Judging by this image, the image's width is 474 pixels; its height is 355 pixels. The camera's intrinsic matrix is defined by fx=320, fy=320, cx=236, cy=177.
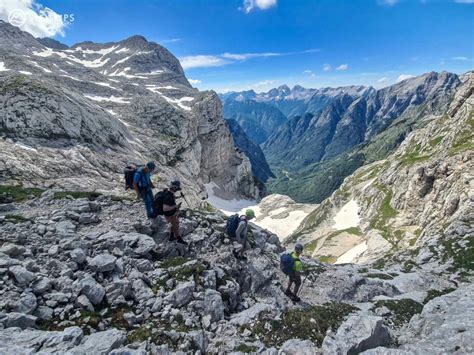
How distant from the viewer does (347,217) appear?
117875mm

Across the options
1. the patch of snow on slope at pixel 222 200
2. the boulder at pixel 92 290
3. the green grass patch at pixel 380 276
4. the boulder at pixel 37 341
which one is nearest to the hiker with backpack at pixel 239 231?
the boulder at pixel 92 290

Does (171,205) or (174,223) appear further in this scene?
(174,223)

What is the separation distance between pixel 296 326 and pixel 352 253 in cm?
7338

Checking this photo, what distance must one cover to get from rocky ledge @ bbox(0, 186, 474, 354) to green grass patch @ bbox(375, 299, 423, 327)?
89mm

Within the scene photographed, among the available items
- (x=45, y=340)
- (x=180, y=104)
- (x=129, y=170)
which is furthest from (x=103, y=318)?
(x=180, y=104)

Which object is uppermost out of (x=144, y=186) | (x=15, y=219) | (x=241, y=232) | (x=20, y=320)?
(x=144, y=186)

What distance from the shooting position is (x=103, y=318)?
1292 centimetres

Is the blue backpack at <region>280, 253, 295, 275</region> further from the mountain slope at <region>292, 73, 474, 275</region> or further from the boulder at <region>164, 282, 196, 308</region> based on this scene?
the mountain slope at <region>292, 73, 474, 275</region>

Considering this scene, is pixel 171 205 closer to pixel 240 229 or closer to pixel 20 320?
pixel 240 229

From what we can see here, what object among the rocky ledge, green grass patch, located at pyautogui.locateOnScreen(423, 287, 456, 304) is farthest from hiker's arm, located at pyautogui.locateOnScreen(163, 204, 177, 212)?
green grass patch, located at pyautogui.locateOnScreen(423, 287, 456, 304)

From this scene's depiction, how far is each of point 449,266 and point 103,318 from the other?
3394 cm

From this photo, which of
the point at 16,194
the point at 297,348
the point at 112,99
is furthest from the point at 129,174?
the point at 112,99

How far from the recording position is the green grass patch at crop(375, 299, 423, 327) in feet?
65.2

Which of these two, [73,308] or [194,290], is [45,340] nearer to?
[73,308]
